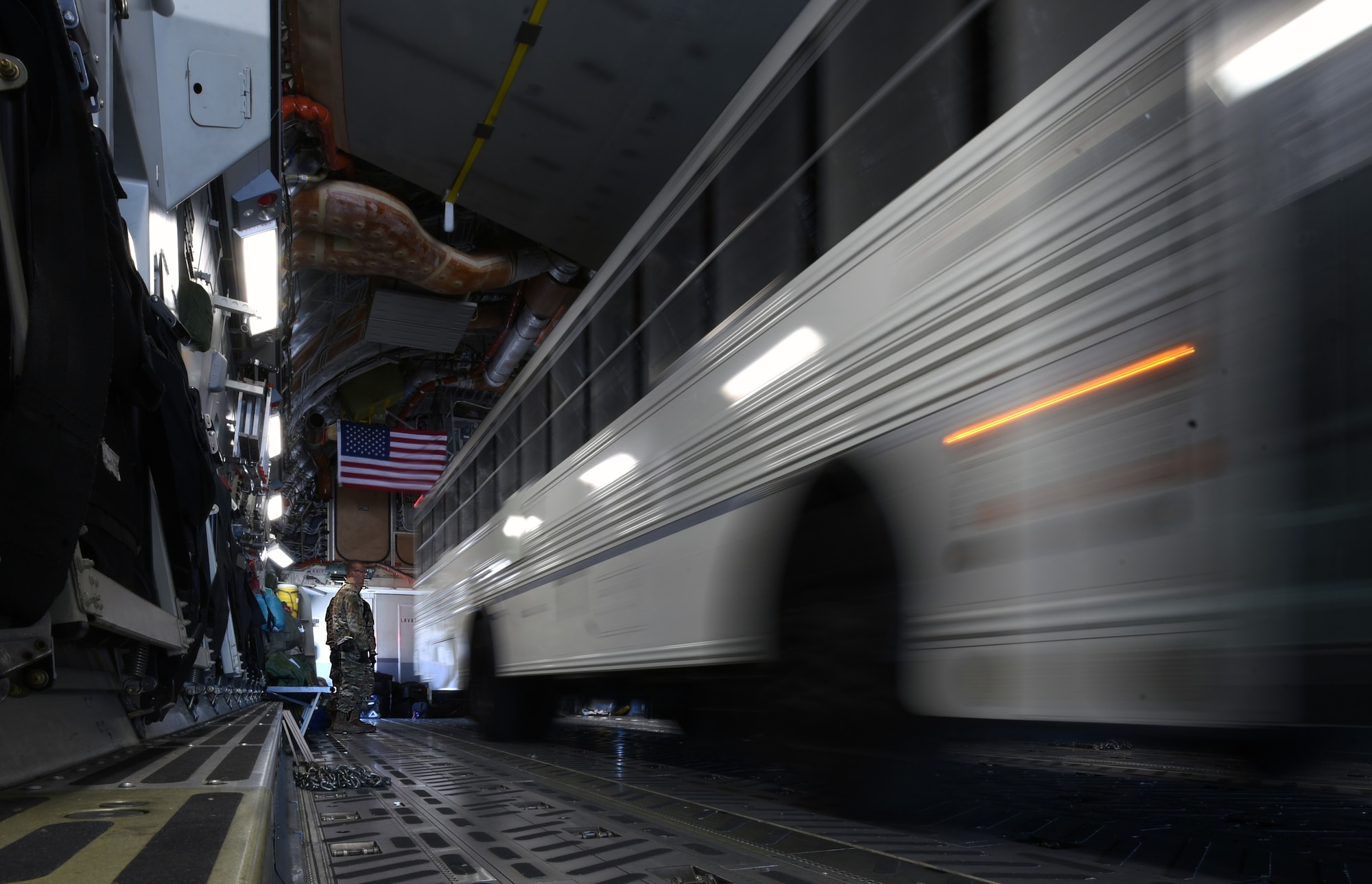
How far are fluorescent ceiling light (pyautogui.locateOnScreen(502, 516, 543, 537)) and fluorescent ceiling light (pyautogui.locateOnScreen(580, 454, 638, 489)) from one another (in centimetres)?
133

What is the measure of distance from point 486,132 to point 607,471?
5390 millimetres

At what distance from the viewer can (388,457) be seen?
68.1 ft

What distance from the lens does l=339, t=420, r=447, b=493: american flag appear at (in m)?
20.3

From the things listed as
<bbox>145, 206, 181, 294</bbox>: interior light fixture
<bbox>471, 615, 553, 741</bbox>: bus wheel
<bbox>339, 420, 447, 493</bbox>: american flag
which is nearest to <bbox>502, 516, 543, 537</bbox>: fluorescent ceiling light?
<bbox>471, 615, 553, 741</bbox>: bus wheel

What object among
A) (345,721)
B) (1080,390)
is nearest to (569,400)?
(1080,390)

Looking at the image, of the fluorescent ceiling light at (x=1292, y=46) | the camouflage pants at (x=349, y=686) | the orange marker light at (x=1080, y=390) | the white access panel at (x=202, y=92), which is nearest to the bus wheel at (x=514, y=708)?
the camouflage pants at (x=349, y=686)

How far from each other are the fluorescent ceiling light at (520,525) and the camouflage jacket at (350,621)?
9.31 ft

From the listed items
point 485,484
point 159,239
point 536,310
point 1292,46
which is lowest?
point 1292,46

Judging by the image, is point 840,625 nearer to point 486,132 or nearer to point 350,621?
point 486,132

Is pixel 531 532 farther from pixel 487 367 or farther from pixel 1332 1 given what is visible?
pixel 487 367

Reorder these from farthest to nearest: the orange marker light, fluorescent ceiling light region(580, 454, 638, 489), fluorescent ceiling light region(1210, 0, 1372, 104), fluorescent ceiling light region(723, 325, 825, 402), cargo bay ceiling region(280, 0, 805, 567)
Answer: cargo bay ceiling region(280, 0, 805, 567)
fluorescent ceiling light region(580, 454, 638, 489)
fluorescent ceiling light region(723, 325, 825, 402)
the orange marker light
fluorescent ceiling light region(1210, 0, 1372, 104)

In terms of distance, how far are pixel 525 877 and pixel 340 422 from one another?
19937 mm

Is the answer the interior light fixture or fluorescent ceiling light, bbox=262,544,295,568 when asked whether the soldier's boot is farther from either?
fluorescent ceiling light, bbox=262,544,295,568

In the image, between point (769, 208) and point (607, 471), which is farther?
point (607, 471)
